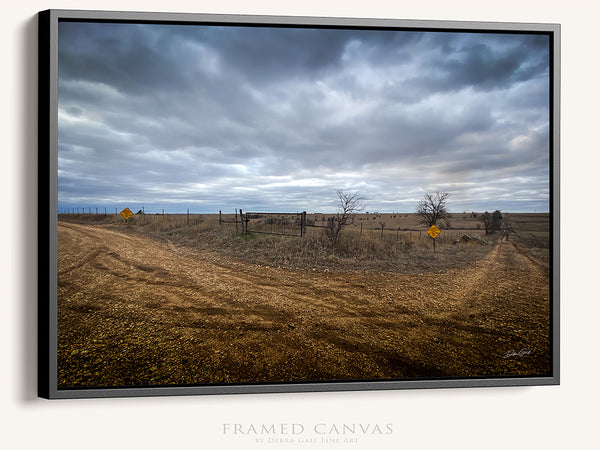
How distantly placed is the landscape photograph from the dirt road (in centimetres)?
1

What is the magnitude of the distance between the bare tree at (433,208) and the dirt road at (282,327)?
0.62 meters

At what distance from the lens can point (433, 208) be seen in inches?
76.9

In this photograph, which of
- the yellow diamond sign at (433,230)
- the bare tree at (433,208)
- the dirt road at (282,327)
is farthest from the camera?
the yellow diamond sign at (433,230)

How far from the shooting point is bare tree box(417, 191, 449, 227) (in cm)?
189

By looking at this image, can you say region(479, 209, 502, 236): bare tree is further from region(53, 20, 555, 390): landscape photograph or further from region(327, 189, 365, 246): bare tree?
region(327, 189, 365, 246): bare tree

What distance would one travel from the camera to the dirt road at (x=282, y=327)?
4.40 ft

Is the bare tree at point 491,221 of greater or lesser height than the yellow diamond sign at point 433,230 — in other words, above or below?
above

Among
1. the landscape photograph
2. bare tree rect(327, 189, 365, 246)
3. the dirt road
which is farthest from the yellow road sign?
bare tree rect(327, 189, 365, 246)

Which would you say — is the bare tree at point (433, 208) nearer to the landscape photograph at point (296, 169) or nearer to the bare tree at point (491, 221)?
the landscape photograph at point (296, 169)

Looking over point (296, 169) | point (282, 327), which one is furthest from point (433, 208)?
point (282, 327)
